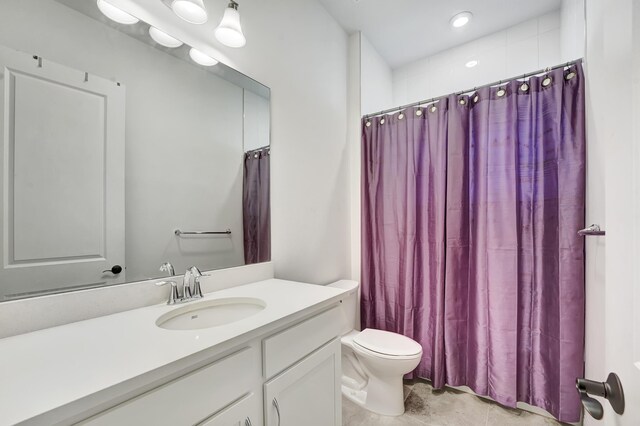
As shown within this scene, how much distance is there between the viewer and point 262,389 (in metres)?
0.83

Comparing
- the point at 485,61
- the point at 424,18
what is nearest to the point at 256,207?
the point at 424,18

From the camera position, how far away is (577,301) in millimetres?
1387

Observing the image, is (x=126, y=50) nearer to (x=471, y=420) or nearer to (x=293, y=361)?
(x=293, y=361)

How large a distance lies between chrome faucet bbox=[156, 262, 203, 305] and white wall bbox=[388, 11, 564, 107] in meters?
2.49

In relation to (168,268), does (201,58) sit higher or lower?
higher

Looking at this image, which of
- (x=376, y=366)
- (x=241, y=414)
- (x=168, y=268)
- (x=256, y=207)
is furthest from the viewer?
(x=376, y=366)

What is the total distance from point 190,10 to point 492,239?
1.99 meters

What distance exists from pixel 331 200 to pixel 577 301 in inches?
61.0

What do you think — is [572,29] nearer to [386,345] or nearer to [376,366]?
[386,345]

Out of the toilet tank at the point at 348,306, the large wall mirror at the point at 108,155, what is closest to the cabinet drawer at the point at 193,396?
the large wall mirror at the point at 108,155

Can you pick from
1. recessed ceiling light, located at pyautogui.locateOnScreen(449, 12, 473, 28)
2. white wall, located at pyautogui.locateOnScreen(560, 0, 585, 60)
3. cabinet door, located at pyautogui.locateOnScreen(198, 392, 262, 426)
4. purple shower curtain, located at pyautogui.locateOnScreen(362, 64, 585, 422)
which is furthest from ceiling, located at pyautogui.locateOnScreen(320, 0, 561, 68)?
cabinet door, located at pyautogui.locateOnScreen(198, 392, 262, 426)

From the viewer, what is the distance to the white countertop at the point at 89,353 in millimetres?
470

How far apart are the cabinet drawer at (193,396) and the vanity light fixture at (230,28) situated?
1329mm

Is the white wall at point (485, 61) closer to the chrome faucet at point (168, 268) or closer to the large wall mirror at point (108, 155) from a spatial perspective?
the large wall mirror at point (108, 155)
